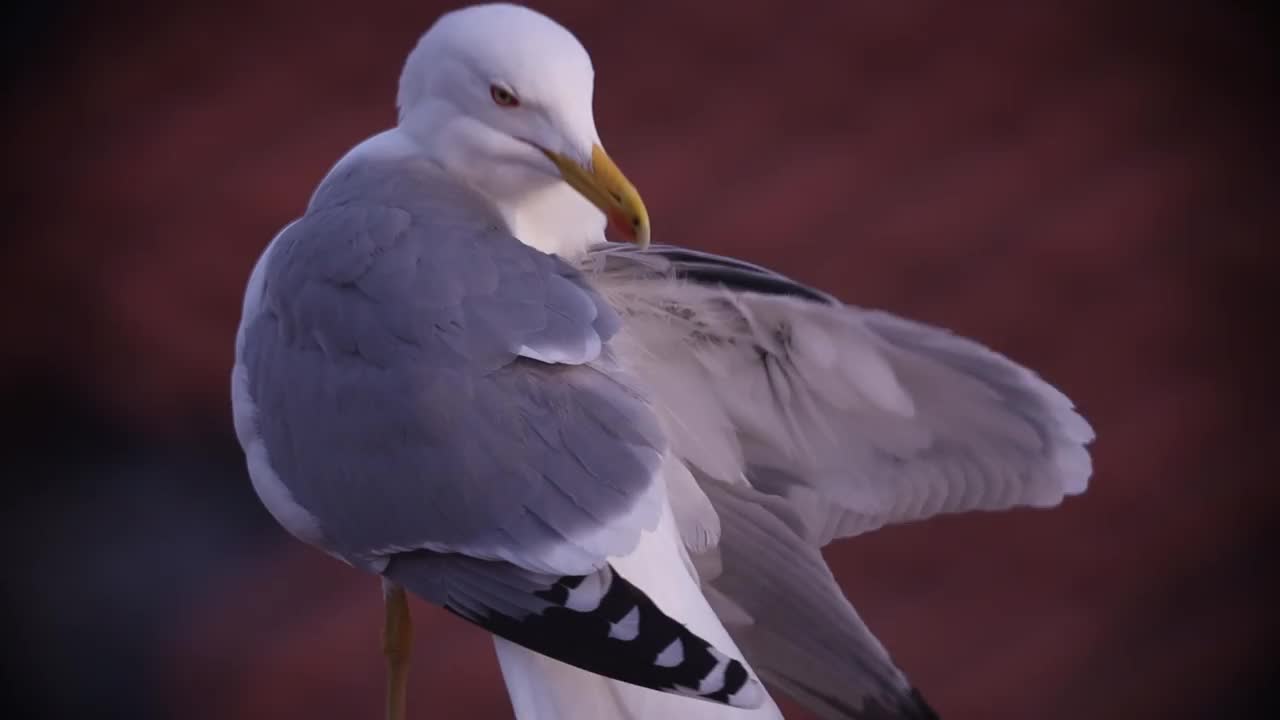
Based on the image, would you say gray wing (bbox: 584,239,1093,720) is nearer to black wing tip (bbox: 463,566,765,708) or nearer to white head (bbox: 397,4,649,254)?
white head (bbox: 397,4,649,254)

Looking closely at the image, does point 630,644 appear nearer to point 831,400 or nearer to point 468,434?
point 468,434

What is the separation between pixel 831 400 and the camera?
0.91 m

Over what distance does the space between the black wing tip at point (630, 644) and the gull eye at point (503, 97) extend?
0.34 m

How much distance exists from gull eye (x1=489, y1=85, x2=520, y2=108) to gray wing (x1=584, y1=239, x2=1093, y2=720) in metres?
0.11

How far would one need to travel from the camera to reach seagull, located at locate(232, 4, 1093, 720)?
0.78m

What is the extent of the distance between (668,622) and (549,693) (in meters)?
0.10

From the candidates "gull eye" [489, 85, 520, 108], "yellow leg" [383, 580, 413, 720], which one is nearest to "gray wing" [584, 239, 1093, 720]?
"gull eye" [489, 85, 520, 108]

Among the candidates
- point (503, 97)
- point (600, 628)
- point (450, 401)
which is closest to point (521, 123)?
point (503, 97)

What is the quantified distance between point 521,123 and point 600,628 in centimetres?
36

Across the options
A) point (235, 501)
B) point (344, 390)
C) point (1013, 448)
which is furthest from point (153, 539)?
point (1013, 448)

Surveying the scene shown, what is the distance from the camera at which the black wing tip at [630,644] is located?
0.71 m

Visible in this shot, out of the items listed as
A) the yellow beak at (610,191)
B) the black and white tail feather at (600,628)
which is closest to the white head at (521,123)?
the yellow beak at (610,191)

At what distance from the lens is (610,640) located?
721 millimetres

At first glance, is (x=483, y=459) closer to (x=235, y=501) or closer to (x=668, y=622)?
(x=668, y=622)
